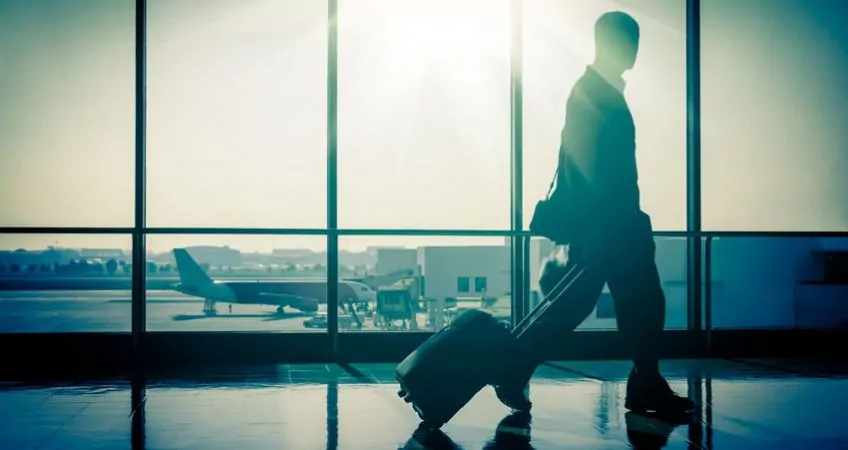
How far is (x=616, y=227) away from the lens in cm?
337

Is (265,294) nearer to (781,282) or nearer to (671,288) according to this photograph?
(671,288)

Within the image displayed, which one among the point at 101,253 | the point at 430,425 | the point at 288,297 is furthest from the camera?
the point at 288,297

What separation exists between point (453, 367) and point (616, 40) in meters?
1.51

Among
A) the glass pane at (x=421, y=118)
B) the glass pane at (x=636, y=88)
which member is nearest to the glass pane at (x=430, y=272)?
the glass pane at (x=421, y=118)

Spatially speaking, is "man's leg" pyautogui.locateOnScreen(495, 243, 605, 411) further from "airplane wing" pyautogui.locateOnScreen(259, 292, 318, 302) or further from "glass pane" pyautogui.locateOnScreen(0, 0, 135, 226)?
"airplane wing" pyautogui.locateOnScreen(259, 292, 318, 302)

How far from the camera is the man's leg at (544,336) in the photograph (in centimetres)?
325

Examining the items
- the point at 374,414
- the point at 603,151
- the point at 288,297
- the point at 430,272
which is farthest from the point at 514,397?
the point at 288,297

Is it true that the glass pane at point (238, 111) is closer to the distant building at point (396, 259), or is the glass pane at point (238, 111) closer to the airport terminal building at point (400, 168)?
the airport terminal building at point (400, 168)

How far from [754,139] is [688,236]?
0.87 metres

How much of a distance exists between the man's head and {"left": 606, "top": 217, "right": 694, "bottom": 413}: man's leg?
68cm

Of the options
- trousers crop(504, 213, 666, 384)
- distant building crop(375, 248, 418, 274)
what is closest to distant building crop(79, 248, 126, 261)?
distant building crop(375, 248, 418, 274)

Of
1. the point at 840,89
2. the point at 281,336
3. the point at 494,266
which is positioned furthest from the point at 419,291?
the point at 840,89

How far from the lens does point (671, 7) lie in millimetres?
5734

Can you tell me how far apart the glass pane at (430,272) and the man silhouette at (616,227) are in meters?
1.96
